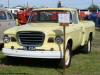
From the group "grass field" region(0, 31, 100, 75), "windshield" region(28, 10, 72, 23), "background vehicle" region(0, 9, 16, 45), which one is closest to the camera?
"grass field" region(0, 31, 100, 75)

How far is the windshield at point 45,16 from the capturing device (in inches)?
345

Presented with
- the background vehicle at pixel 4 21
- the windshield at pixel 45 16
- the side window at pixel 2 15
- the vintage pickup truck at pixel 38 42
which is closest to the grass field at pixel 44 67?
the vintage pickup truck at pixel 38 42

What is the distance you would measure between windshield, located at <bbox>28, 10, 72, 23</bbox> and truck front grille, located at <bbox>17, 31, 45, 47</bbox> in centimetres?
159

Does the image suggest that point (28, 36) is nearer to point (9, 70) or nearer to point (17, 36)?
point (17, 36)

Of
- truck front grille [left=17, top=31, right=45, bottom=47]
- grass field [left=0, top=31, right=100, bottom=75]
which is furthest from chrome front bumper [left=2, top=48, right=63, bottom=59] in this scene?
grass field [left=0, top=31, right=100, bottom=75]

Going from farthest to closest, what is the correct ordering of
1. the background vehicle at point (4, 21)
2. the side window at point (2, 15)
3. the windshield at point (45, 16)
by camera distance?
1. the side window at point (2, 15)
2. the background vehicle at point (4, 21)
3. the windshield at point (45, 16)

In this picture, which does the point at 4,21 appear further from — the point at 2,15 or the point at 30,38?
the point at 30,38

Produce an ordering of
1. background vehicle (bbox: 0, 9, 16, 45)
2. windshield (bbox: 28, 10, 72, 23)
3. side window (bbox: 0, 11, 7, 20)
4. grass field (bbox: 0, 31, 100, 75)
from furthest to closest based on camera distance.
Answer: side window (bbox: 0, 11, 7, 20), background vehicle (bbox: 0, 9, 16, 45), windshield (bbox: 28, 10, 72, 23), grass field (bbox: 0, 31, 100, 75)

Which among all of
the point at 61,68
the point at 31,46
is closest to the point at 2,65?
the point at 31,46

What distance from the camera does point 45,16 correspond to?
8.94m

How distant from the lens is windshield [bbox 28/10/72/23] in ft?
28.8

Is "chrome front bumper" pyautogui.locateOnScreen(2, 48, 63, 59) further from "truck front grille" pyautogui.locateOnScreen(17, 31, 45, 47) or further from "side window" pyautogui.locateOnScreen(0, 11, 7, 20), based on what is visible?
"side window" pyautogui.locateOnScreen(0, 11, 7, 20)

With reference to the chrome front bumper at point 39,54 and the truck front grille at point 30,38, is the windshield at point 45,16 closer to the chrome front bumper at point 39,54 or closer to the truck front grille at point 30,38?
the truck front grille at point 30,38

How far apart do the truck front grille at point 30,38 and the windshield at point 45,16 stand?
5.21 ft
